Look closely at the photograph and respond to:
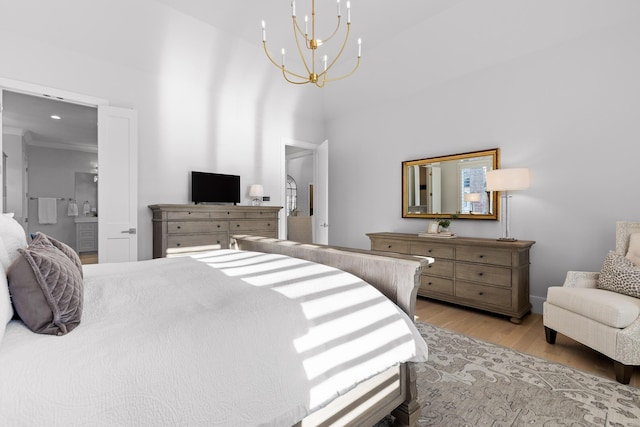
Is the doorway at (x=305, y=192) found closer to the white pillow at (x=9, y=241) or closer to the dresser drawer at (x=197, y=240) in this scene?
the dresser drawer at (x=197, y=240)

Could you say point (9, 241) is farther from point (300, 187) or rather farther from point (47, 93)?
point (300, 187)

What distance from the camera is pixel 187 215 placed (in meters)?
3.62

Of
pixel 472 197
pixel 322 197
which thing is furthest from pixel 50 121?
pixel 472 197

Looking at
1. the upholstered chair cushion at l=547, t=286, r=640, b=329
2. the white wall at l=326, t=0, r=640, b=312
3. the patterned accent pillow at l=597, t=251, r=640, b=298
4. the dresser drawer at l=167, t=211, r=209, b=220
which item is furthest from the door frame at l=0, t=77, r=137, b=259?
the patterned accent pillow at l=597, t=251, r=640, b=298

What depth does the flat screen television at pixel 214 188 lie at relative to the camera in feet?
13.5

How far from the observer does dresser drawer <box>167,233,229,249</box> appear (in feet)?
11.6

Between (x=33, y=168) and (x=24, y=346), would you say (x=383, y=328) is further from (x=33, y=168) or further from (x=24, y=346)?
(x=33, y=168)

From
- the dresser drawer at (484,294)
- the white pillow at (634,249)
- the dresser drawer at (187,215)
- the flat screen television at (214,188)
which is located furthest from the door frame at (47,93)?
the white pillow at (634,249)

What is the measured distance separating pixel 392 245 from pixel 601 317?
216 cm

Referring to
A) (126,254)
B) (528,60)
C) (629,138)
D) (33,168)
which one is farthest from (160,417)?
(33,168)

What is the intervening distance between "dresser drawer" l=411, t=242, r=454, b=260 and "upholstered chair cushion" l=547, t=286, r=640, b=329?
111 cm

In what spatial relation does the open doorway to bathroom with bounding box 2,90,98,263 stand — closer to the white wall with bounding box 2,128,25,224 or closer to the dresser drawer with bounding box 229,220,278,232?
the white wall with bounding box 2,128,25,224

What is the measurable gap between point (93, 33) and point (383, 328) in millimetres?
4040

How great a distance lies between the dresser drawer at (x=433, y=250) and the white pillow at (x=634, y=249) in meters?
1.42
